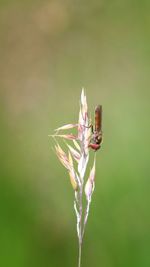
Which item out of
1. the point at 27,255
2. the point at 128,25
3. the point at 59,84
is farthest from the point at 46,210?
the point at 128,25

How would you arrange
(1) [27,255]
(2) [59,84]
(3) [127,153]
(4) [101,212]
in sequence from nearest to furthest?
1. (1) [27,255]
2. (4) [101,212]
3. (3) [127,153]
4. (2) [59,84]

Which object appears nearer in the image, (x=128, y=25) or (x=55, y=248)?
(x=55, y=248)

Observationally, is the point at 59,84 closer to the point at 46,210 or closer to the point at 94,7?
the point at 94,7

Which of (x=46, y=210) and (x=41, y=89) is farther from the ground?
(x=41, y=89)

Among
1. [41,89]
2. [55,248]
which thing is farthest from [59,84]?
[55,248]

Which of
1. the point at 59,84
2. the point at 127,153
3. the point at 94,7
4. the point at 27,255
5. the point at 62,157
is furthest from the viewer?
the point at 94,7

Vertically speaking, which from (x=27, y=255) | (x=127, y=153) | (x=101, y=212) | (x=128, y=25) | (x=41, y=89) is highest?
(x=128, y=25)

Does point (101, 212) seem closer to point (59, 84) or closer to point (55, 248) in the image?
point (55, 248)
